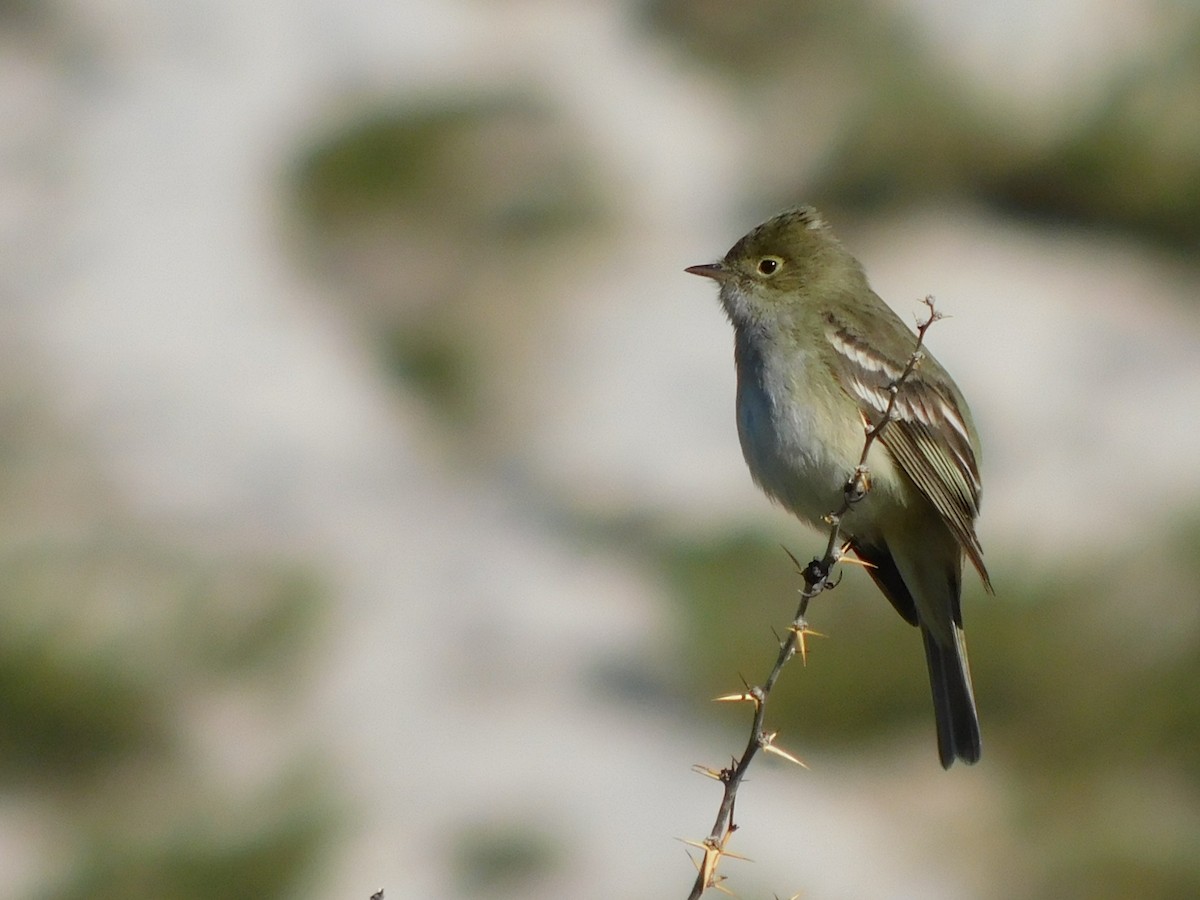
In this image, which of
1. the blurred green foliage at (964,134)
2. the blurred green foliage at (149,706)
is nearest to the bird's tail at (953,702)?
the blurred green foliage at (149,706)

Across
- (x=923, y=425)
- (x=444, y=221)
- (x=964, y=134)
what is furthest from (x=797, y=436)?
(x=964, y=134)

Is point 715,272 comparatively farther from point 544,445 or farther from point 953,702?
point 544,445

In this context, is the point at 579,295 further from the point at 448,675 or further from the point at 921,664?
the point at 921,664

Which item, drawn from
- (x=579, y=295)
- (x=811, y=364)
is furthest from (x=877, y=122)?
(x=811, y=364)

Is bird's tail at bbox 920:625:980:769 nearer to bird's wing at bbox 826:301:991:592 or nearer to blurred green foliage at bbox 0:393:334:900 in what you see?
bird's wing at bbox 826:301:991:592

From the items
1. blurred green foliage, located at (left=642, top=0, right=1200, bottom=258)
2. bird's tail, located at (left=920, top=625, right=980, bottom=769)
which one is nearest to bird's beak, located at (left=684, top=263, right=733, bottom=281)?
bird's tail, located at (left=920, top=625, right=980, bottom=769)

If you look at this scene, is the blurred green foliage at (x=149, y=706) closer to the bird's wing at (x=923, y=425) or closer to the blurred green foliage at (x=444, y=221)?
the blurred green foliage at (x=444, y=221)
